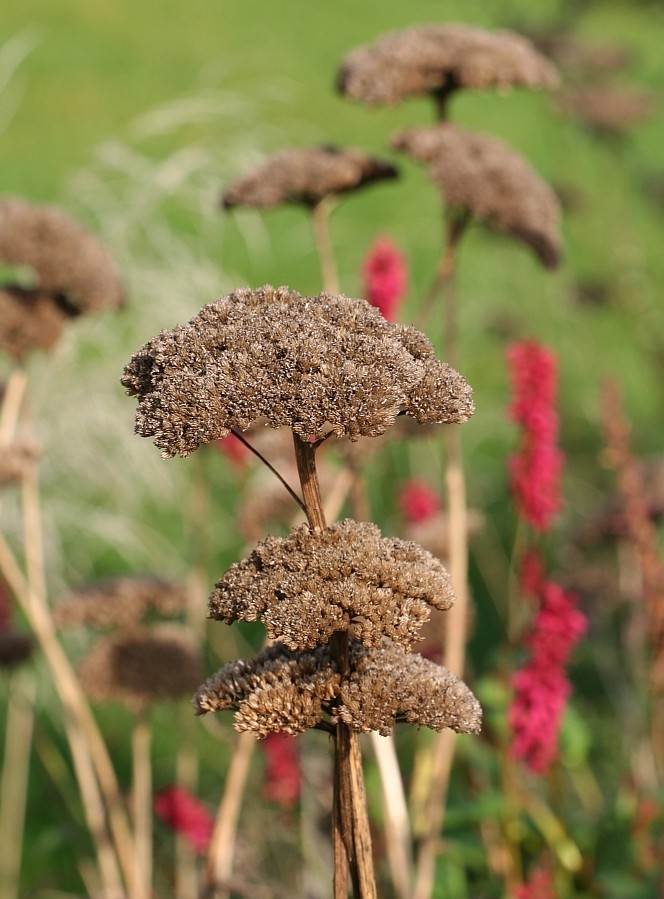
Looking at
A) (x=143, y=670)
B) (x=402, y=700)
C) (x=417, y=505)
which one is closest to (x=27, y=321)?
(x=143, y=670)

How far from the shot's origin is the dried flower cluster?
3.56m

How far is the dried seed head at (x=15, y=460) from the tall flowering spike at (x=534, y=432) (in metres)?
1.47

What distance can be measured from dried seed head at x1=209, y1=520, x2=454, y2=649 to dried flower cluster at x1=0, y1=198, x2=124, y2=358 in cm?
180

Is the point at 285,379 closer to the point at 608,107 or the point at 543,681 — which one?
the point at 543,681

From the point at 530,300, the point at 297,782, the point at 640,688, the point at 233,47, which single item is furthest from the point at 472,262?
the point at 297,782

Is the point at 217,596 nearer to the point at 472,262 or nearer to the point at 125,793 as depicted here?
the point at 125,793

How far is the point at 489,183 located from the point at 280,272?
6153mm

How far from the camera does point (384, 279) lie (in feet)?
14.5

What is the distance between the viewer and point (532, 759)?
380cm

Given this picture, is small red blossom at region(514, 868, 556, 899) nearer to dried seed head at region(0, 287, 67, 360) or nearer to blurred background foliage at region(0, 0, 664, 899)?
blurred background foliage at region(0, 0, 664, 899)

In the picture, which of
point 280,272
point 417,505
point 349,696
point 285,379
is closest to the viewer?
point 285,379

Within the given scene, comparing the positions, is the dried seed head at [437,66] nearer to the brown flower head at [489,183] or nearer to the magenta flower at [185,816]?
the brown flower head at [489,183]

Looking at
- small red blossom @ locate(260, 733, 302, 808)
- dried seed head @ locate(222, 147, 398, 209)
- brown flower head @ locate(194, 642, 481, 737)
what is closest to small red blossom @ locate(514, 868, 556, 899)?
small red blossom @ locate(260, 733, 302, 808)

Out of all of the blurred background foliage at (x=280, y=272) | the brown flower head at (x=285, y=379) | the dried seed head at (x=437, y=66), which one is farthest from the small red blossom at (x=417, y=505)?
the brown flower head at (x=285, y=379)
